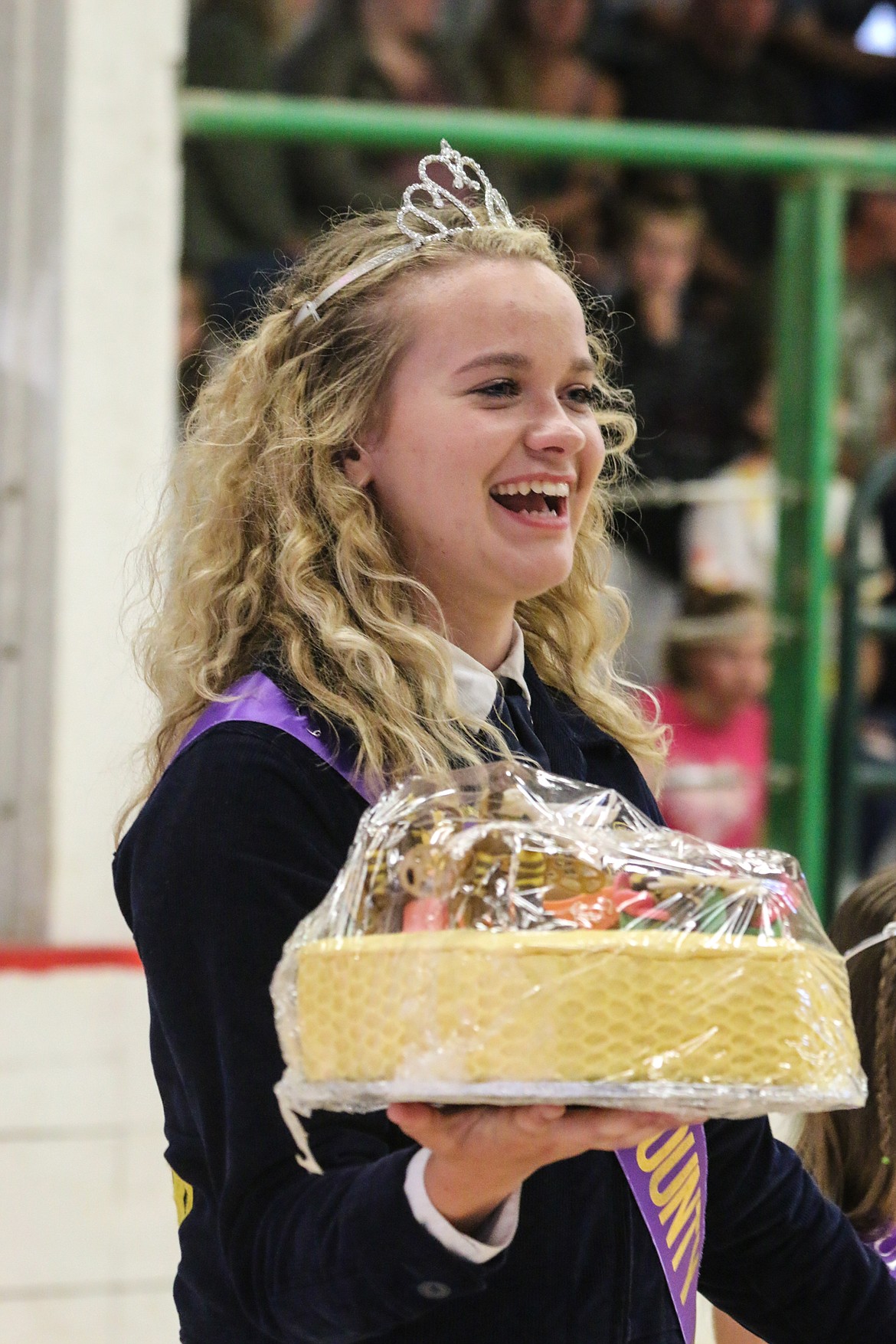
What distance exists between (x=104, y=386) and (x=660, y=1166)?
2164mm

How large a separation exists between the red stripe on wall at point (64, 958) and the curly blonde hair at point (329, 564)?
138 cm

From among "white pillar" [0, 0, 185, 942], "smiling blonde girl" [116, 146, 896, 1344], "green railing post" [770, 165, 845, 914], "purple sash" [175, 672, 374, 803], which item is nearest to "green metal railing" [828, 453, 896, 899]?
"green railing post" [770, 165, 845, 914]

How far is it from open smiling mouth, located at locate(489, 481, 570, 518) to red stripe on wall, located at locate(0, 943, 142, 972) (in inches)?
67.6

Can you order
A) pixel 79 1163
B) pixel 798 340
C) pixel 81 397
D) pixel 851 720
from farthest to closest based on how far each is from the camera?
pixel 798 340
pixel 851 720
pixel 81 397
pixel 79 1163

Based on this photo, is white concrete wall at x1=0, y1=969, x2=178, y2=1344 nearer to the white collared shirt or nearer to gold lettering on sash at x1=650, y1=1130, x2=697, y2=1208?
gold lettering on sash at x1=650, y1=1130, x2=697, y2=1208

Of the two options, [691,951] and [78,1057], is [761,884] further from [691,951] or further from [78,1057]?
[78,1057]

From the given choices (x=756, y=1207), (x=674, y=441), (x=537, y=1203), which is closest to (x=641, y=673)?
(x=674, y=441)

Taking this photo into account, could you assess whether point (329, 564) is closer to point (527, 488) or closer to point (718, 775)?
point (527, 488)

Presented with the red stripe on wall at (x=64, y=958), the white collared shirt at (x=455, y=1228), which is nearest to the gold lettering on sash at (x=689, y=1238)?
the white collared shirt at (x=455, y=1228)

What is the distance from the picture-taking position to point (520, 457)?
144 centimetres

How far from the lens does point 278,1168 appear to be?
1.17 m

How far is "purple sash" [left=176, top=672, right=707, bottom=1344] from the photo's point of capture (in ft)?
4.24

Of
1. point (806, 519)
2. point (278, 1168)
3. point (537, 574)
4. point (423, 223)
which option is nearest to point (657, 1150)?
point (278, 1168)

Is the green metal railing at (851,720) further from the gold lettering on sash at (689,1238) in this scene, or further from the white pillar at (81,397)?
the gold lettering on sash at (689,1238)
